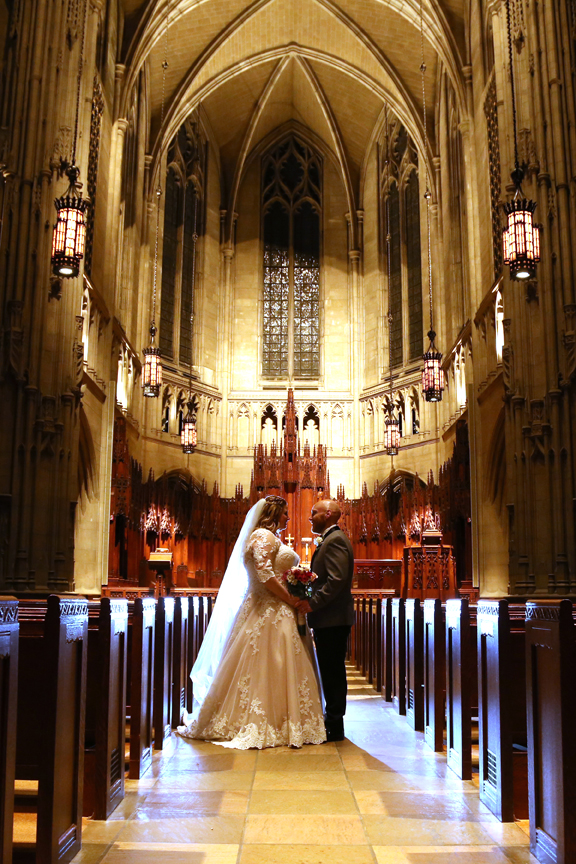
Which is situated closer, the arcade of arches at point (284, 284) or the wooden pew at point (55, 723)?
the wooden pew at point (55, 723)

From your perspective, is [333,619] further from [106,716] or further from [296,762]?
[106,716]

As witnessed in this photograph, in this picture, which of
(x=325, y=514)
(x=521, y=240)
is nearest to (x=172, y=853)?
(x=325, y=514)

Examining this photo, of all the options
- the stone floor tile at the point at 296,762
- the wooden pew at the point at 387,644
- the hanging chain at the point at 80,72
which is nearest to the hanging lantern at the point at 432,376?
the hanging chain at the point at 80,72

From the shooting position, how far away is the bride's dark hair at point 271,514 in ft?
19.3

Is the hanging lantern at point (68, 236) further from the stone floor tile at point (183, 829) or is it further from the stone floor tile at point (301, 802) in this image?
the stone floor tile at point (183, 829)

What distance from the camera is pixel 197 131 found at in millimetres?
23781

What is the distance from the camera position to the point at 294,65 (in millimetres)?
23078

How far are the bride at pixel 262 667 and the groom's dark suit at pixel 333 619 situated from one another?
100 millimetres

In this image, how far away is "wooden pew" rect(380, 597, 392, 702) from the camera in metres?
7.74

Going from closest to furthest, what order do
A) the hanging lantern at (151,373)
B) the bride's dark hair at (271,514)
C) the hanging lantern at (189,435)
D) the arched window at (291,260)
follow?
the bride's dark hair at (271,514) → the hanging lantern at (151,373) → the hanging lantern at (189,435) → the arched window at (291,260)

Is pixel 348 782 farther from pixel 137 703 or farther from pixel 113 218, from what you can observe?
pixel 113 218

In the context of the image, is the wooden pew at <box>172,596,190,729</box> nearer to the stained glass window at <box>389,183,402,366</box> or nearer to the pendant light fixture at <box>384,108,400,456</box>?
the pendant light fixture at <box>384,108,400,456</box>

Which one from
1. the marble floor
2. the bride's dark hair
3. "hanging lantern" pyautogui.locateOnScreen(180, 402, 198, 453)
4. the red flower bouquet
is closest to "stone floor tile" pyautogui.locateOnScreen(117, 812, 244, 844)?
the marble floor

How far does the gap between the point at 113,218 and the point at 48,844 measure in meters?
14.8
